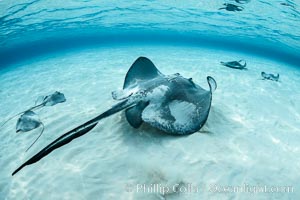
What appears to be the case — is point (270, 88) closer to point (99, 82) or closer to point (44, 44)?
point (99, 82)

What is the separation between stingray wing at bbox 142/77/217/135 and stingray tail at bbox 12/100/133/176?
0.56 metres

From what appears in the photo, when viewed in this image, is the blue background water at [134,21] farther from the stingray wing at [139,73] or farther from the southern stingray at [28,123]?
the stingray wing at [139,73]

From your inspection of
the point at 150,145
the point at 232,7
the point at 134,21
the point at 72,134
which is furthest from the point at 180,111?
the point at 134,21

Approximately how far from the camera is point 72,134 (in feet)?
10.2

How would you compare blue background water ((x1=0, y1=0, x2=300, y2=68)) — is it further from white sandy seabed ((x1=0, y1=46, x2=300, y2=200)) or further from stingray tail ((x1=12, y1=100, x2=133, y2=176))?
stingray tail ((x1=12, y1=100, x2=133, y2=176))

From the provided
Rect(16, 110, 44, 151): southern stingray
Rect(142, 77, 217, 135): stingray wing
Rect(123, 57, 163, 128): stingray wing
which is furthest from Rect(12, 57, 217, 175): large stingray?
Rect(16, 110, 44, 151): southern stingray

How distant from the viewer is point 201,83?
8.53 meters

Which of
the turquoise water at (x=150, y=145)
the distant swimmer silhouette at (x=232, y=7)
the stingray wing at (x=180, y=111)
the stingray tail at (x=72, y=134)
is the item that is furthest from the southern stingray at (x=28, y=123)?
the distant swimmer silhouette at (x=232, y=7)

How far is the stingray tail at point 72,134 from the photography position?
2809 millimetres

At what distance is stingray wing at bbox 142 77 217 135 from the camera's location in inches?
157

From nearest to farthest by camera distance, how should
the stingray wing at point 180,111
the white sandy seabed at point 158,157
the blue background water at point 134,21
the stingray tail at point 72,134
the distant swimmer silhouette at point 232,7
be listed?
the stingray tail at point 72,134 → the white sandy seabed at point 158,157 → the stingray wing at point 180,111 → the blue background water at point 134,21 → the distant swimmer silhouette at point 232,7

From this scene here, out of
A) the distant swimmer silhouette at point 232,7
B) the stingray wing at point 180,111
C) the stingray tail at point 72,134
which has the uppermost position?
the distant swimmer silhouette at point 232,7

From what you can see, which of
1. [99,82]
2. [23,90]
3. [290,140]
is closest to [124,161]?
[290,140]

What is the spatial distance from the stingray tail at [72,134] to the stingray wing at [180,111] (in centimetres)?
56
